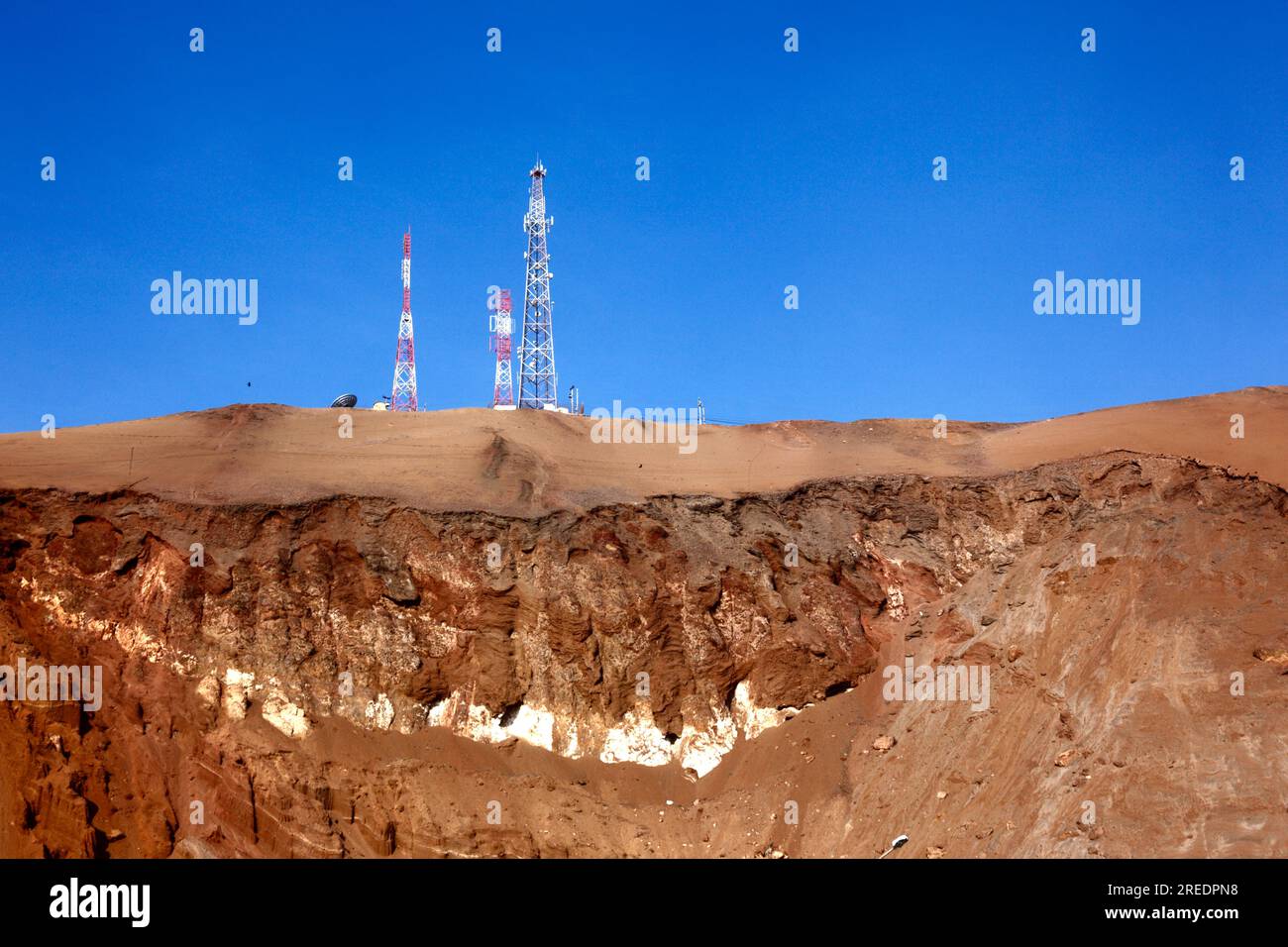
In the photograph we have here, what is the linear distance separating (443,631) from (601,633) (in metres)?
3.46

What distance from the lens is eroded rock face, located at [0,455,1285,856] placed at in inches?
1029

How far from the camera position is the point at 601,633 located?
95.3ft

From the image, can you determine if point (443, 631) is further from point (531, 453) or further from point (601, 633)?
point (531, 453)

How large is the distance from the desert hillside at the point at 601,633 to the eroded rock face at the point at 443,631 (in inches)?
2.6

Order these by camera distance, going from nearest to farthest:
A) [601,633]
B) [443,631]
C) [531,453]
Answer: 1. [443,631]
2. [601,633]
3. [531,453]

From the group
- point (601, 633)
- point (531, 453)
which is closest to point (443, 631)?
point (601, 633)

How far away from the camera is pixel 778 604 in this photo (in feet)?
97.8

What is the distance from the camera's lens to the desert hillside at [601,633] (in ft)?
82.6

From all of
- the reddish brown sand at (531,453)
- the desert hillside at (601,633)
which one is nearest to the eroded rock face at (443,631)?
the desert hillside at (601,633)

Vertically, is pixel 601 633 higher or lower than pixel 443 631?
lower

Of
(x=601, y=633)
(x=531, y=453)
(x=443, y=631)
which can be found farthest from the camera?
(x=531, y=453)

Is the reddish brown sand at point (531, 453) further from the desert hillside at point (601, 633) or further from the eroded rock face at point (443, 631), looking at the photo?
the eroded rock face at point (443, 631)

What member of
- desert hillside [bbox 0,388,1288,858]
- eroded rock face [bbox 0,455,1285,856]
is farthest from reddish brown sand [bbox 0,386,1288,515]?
eroded rock face [bbox 0,455,1285,856]
